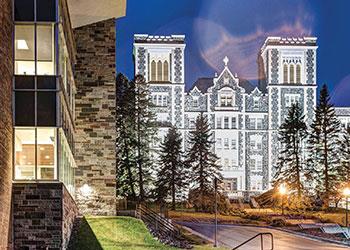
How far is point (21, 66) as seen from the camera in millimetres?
21875

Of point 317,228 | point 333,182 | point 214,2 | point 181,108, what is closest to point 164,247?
point 317,228

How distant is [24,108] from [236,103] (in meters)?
61.5

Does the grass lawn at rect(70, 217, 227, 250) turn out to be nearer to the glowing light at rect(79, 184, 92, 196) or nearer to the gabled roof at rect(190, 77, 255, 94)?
the glowing light at rect(79, 184, 92, 196)

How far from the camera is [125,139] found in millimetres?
55719

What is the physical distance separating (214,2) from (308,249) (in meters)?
98.8

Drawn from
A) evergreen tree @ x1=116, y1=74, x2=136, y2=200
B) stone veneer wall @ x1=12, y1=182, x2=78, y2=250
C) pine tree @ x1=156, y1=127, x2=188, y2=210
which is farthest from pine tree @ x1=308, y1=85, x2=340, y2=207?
stone veneer wall @ x1=12, y1=182, x2=78, y2=250

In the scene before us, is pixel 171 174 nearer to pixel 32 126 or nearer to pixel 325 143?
pixel 325 143

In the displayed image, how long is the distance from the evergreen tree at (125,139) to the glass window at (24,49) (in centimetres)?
3347

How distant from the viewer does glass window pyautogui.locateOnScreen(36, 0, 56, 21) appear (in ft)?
71.4

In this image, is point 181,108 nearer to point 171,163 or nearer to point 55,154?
point 171,163

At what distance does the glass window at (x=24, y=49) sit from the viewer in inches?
857

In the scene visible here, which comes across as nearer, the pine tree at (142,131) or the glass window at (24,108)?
the glass window at (24,108)

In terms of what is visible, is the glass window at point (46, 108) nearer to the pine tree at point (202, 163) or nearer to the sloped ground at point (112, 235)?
the sloped ground at point (112, 235)

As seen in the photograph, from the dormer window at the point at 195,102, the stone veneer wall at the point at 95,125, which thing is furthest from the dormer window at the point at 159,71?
the stone veneer wall at the point at 95,125
